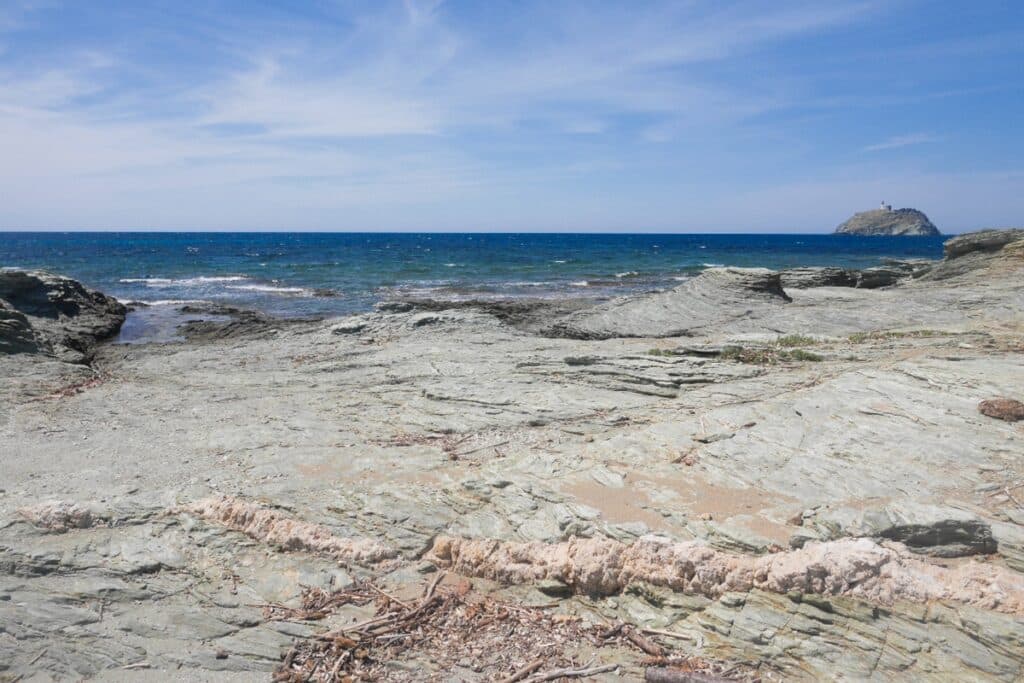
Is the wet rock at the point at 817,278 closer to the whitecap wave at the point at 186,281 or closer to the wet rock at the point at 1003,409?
the wet rock at the point at 1003,409

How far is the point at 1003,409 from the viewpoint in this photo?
1026 cm

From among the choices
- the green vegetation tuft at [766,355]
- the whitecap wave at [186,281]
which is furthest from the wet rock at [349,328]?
the whitecap wave at [186,281]

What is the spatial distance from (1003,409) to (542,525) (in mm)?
7971

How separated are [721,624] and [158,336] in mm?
27760

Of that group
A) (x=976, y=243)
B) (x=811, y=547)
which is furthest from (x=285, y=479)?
(x=976, y=243)

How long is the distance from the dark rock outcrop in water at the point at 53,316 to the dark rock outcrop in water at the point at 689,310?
55.5 ft

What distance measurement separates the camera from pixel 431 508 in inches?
343

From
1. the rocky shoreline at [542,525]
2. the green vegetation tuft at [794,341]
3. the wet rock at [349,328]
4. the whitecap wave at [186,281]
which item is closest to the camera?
the rocky shoreline at [542,525]

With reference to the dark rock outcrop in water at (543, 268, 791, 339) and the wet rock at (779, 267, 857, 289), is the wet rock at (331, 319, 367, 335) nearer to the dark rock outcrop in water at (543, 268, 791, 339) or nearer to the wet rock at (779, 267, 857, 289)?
the dark rock outcrop in water at (543, 268, 791, 339)

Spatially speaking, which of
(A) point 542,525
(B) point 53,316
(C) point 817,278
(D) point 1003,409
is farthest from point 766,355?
(B) point 53,316

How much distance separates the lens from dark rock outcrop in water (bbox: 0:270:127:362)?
65.7 feet

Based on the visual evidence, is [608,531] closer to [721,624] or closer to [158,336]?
[721,624]

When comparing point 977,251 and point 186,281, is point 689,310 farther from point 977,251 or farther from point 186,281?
point 186,281

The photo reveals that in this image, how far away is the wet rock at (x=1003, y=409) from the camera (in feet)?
33.3
